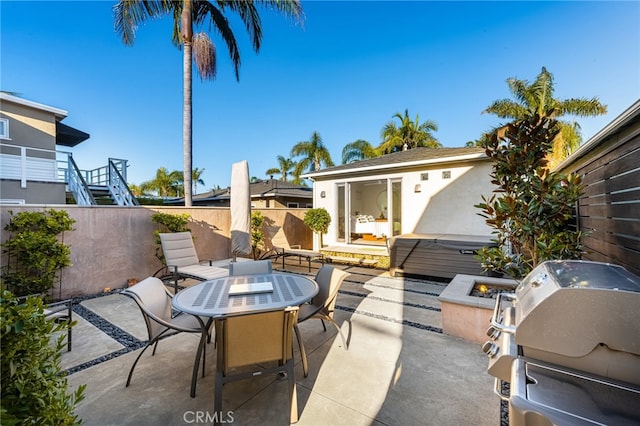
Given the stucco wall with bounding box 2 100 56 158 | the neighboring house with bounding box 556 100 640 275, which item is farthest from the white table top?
the stucco wall with bounding box 2 100 56 158

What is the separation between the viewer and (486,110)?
50.6 feet

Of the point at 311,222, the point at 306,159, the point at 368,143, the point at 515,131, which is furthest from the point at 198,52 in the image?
the point at 368,143

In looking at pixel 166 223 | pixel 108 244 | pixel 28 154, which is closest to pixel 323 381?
pixel 166 223

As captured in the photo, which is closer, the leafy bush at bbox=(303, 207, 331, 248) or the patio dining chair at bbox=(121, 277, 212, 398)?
the patio dining chair at bbox=(121, 277, 212, 398)

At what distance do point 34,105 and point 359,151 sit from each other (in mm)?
18069

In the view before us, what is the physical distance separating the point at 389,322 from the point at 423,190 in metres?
4.99

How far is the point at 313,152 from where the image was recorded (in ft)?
69.7

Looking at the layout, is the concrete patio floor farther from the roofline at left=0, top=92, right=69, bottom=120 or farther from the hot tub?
the roofline at left=0, top=92, right=69, bottom=120

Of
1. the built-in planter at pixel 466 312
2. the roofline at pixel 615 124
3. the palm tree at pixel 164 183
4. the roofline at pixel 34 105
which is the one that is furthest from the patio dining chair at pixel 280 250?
the palm tree at pixel 164 183

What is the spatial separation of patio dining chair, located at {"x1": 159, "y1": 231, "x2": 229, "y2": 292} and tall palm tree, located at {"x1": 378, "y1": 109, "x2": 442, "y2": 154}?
1869 cm

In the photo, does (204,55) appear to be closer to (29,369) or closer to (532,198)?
(532,198)

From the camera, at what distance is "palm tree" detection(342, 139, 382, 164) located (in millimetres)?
21344

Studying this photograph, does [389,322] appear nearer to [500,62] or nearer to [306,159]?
[500,62]

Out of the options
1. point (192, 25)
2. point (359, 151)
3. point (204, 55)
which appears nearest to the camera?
point (192, 25)
